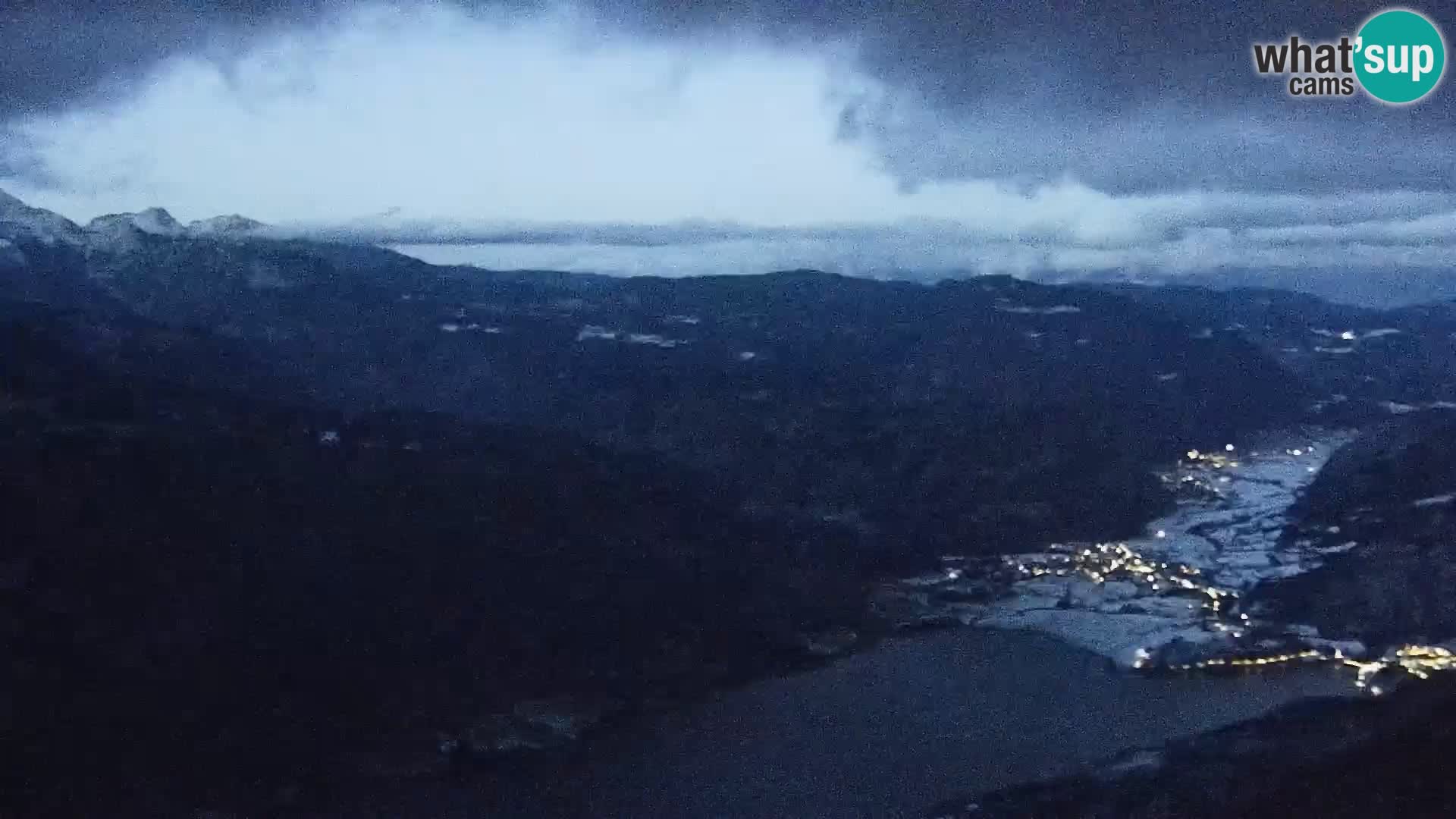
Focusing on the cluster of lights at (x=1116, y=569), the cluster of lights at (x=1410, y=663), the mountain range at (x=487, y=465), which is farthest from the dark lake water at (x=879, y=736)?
the cluster of lights at (x=1116, y=569)

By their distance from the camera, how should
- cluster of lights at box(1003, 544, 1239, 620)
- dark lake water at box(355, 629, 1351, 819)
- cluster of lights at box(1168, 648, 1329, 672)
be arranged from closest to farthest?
dark lake water at box(355, 629, 1351, 819) → cluster of lights at box(1168, 648, 1329, 672) → cluster of lights at box(1003, 544, 1239, 620)

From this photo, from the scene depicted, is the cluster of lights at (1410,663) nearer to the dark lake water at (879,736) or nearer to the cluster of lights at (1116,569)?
the dark lake water at (879,736)

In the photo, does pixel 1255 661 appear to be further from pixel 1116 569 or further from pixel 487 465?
pixel 487 465

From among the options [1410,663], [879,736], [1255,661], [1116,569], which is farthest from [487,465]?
[1410,663]

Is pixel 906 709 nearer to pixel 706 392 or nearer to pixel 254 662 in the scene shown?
pixel 254 662

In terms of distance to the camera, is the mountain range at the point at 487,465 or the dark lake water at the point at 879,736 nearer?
the dark lake water at the point at 879,736

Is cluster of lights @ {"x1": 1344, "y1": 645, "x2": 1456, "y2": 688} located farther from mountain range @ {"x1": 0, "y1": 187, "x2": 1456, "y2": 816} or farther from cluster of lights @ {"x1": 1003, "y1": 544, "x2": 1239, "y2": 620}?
mountain range @ {"x1": 0, "y1": 187, "x2": 1456, "y2": 816}

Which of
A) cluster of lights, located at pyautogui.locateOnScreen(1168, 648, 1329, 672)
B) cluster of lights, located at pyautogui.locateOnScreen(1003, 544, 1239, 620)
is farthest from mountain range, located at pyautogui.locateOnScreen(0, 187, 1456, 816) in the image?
cluster of lights, located at pyautogui.locateOnScreen(1168, 648, 1329, 672)

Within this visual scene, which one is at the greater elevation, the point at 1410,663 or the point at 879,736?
the point at 1410,663
